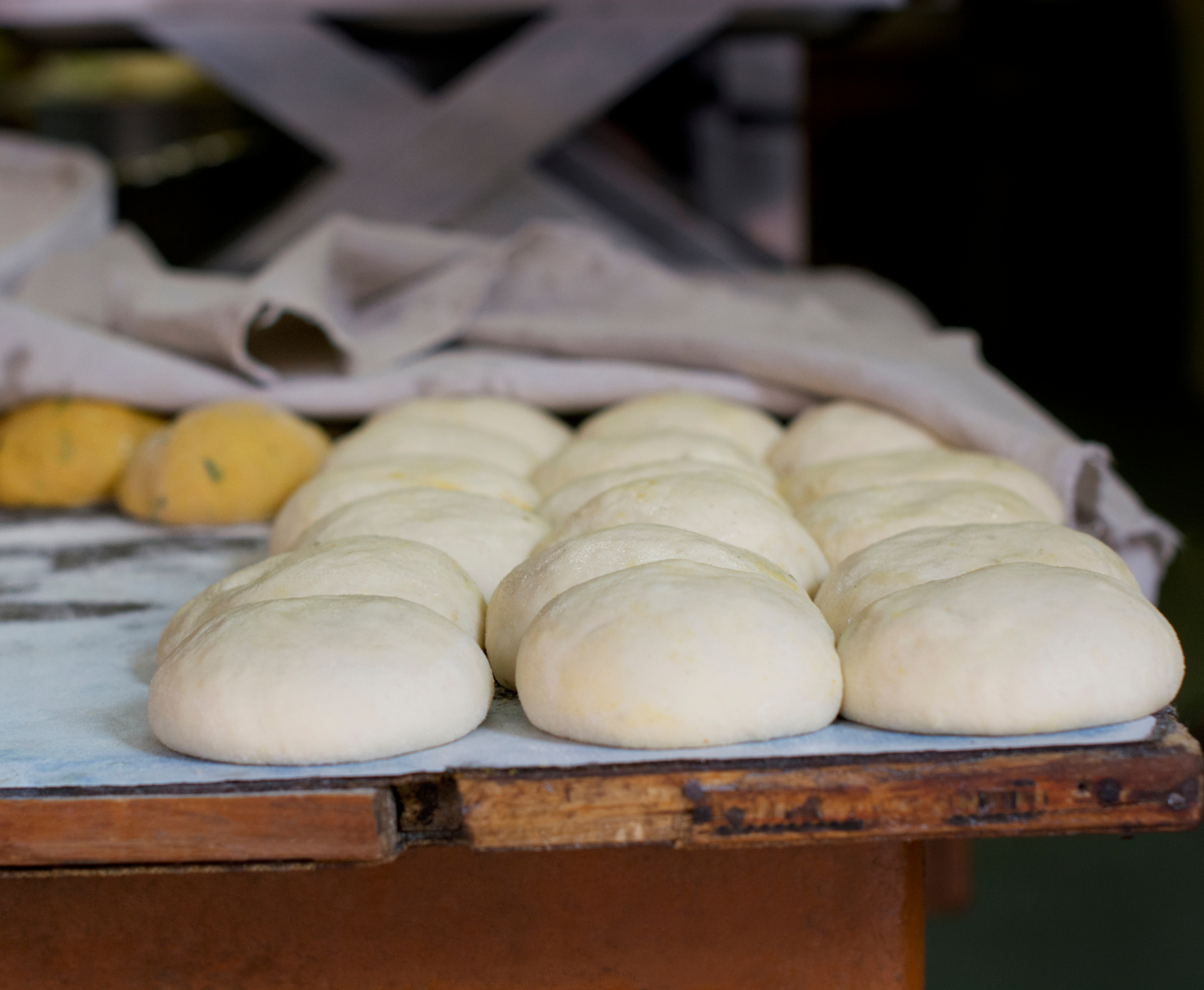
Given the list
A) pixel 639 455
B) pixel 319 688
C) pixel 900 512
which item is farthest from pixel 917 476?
pixel 319 688

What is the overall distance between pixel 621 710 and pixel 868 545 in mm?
497

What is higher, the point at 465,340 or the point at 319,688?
the point at 319,688

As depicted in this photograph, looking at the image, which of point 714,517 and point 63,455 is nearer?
point 714,517

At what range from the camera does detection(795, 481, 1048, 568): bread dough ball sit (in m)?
1.38

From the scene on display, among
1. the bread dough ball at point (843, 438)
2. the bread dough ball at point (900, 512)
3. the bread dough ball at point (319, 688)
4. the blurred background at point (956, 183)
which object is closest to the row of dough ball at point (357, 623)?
the bread dough ball at point (319, 688)

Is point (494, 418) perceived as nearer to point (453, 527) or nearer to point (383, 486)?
point (383, 486)

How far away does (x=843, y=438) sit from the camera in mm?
1852

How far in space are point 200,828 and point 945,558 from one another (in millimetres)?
723

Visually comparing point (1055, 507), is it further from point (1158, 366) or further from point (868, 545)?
point (1158, 366)

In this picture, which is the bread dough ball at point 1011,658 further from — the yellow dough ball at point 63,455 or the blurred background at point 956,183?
the blurred background at point 956,183

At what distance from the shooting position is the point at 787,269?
362 cm

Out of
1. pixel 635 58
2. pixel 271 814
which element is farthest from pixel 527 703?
pixel 635 58

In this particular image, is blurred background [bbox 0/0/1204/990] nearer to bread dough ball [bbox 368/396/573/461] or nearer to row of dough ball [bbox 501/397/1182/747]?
bread dough ball [bbox 368/396/573/461]

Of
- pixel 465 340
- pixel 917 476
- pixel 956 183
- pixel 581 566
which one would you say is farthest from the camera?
pixel 956 183
